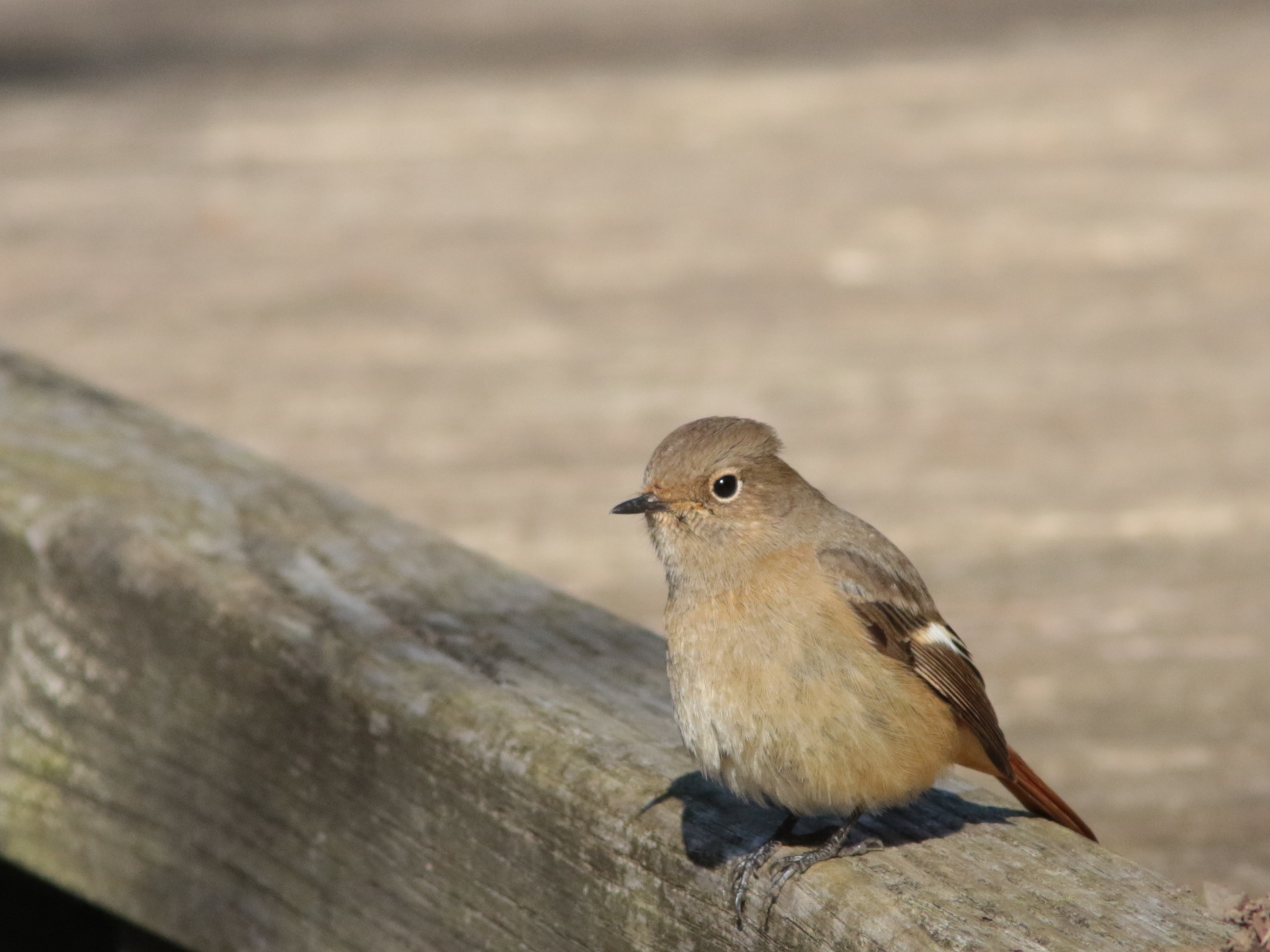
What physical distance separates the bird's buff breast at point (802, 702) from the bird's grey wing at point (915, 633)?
0.16 feet

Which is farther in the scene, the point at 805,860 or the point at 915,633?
the point at 915,633

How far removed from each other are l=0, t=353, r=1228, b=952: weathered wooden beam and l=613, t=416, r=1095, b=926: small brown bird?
96mm

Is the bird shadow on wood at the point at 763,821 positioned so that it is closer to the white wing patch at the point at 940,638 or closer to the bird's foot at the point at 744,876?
the bird's foot at the point at 744,876

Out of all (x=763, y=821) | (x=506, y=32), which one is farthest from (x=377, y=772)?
(x=506, y=32)

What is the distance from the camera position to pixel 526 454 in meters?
5.57

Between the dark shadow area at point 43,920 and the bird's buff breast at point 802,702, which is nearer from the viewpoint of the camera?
the bird's buff breast at point 802,702

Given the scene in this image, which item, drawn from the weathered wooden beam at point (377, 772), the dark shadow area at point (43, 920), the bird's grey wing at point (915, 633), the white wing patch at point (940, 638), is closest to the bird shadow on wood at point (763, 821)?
the weathered wooden beam at point (377, 772)

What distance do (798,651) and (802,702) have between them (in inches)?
3.8

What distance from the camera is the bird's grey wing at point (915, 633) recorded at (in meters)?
2.80

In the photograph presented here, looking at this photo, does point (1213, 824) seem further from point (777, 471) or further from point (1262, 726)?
point (777, 471)

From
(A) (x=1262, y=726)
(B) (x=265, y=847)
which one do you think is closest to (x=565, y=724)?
Answer: (B) (x=265, y=847)

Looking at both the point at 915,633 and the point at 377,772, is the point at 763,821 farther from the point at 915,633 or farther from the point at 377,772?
the point at 915,633

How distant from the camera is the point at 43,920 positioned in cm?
297

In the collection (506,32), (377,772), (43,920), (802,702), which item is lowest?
(43,920)
